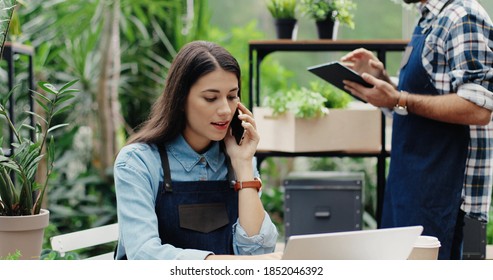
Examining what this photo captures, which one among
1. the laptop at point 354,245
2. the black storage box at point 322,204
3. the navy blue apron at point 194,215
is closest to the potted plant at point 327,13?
the black storage box at point 322,204

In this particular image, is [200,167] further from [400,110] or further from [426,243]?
[400,110]

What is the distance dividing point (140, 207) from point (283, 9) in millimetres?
2060

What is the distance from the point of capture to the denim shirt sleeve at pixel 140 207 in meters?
1.61

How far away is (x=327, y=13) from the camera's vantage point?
3482mm

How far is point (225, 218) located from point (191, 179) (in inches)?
5.4

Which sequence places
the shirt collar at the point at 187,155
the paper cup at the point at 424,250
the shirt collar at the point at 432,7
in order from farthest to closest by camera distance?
the shirt collar at the point at 432,7
the shirt collar at the point at 187,155
the paper cup at the point at 424,250

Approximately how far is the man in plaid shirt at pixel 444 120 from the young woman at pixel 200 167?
2.78ft

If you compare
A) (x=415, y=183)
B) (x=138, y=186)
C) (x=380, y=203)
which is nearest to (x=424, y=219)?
(x=415, y=183)

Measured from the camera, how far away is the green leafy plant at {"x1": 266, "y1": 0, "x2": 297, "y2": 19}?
11.6 feet

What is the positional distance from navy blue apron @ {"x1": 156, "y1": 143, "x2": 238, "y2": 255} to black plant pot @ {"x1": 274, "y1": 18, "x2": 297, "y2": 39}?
1.74m

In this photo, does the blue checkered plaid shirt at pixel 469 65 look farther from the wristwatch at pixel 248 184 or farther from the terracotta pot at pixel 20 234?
the terracotta pot at pixel 20 234

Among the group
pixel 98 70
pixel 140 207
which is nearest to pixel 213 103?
pixel 140 207

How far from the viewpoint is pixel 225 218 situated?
6.21 feet

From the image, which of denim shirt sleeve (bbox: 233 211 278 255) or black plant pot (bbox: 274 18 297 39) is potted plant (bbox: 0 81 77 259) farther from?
black plant pot (bbox: 274 18 297 39)
